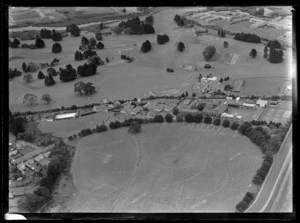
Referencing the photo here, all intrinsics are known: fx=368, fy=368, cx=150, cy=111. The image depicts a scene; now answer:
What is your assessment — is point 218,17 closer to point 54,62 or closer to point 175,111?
point 175,111

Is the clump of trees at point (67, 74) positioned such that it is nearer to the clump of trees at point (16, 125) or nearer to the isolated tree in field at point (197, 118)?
the clump of trees at point (16, 125)

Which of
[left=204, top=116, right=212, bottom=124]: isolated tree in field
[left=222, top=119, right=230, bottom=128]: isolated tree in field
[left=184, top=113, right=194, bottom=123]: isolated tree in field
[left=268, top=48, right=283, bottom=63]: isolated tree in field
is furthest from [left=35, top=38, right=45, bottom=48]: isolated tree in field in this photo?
[left=268, top=48, right=283, bottom=63]: isolated tree in field

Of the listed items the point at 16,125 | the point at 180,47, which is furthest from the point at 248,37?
the point at 16,125

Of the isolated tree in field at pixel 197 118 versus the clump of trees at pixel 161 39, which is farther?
the clump of trees at pixel 161 39

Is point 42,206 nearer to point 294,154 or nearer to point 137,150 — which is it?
point 137,150

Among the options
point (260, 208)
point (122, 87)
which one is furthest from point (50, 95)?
point (260, 208)

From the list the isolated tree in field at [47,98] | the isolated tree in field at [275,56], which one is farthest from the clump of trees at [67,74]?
the isolated tree in field at [275,56]
